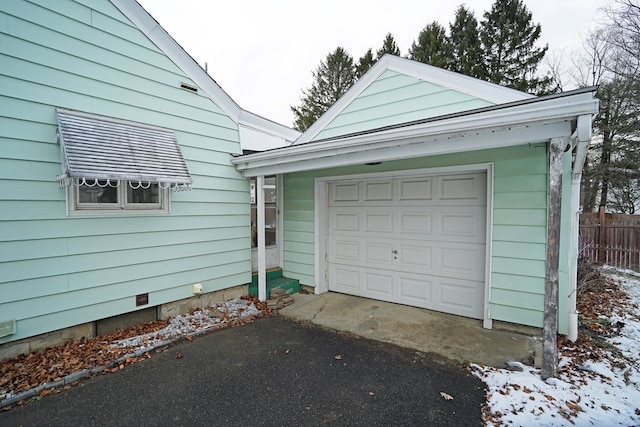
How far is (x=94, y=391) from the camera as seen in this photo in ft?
8.70

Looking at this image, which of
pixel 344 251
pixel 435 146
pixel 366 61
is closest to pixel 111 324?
pixel 344 251

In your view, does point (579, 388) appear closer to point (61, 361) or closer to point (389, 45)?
point (61, 361)

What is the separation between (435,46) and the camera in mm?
13773

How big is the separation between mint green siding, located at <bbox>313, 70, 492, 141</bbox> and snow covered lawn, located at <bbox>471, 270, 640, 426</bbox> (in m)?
3.44

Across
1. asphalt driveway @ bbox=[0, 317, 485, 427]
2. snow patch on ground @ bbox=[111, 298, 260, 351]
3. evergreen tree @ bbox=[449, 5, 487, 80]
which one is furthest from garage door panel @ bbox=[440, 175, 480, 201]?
evergreen tree @ bbox=[449, 5, 487, 80]

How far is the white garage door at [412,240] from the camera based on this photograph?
14.0 ft

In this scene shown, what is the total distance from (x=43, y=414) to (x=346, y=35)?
19457 mm

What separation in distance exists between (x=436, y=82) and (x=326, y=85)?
15.2 m

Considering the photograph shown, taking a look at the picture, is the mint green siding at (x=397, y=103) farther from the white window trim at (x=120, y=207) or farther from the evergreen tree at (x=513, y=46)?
the evergreen tree at (x=513, y=46)

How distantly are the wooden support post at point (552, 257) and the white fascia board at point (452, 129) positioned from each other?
0.77 ft

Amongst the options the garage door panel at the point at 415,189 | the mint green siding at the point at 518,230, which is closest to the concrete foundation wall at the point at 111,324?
the garage door panel at the point at 415,189

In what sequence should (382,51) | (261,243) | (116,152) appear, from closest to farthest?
(116,152) < (261,243) < (382,51)

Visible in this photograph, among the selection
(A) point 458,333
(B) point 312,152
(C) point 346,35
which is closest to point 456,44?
(C) point 346,35

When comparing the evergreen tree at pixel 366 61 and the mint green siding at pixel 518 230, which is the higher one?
the evergreen tree at pixel 366 61
